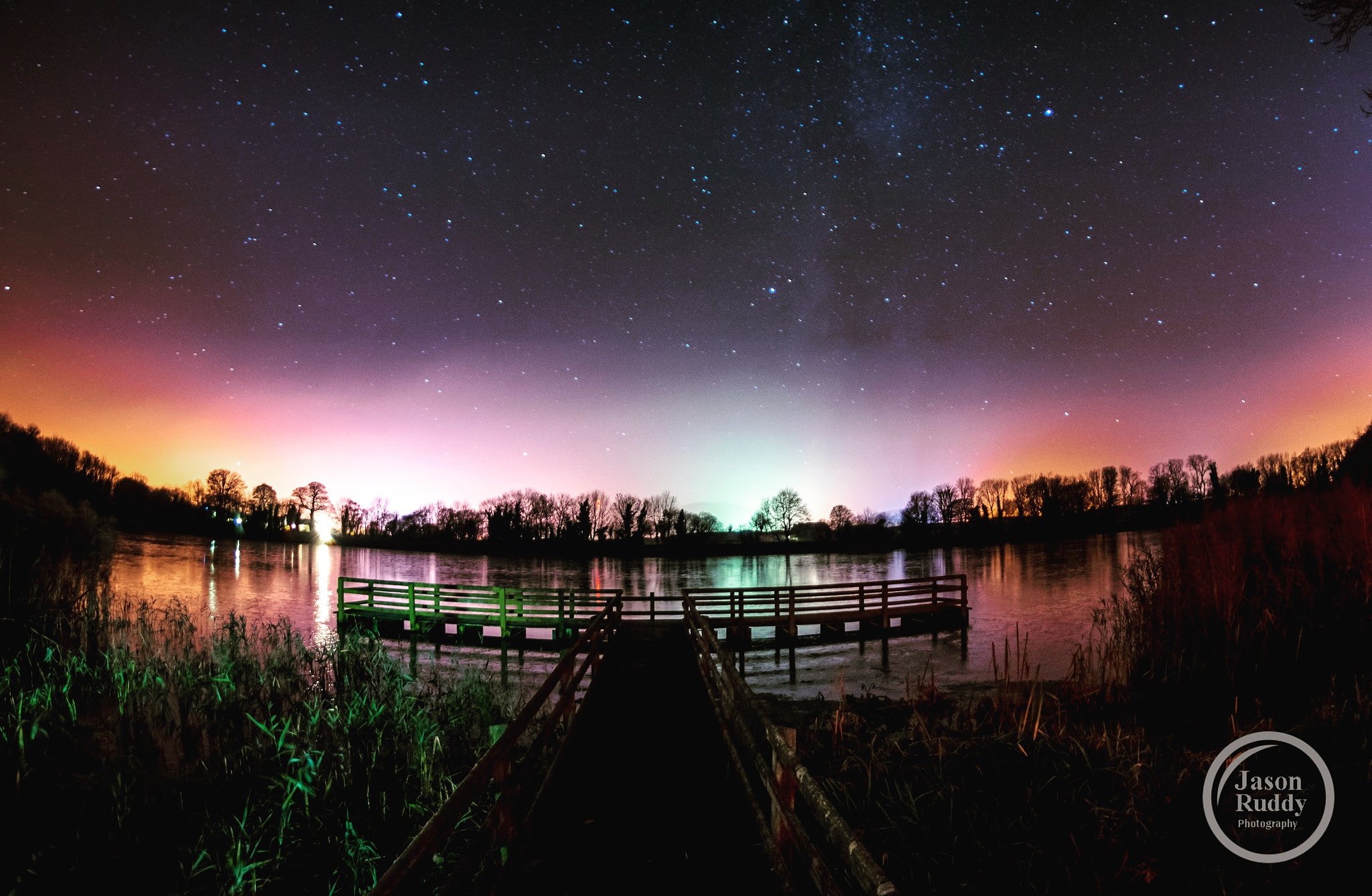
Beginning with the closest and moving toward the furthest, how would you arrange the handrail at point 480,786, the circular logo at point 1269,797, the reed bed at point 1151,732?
the handrail at point 480,786
the reed bed at point 1151,732
the circular logo at point 1269,797

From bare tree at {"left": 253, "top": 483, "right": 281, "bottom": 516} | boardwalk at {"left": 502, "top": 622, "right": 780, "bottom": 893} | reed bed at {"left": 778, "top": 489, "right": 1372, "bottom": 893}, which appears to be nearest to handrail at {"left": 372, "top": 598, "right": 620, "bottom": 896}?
boardwalk at {"left": 502, "top": 622, "right": 780, "bottom": 893}

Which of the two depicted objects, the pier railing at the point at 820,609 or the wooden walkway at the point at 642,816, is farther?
the pier railing at the point at 820,609

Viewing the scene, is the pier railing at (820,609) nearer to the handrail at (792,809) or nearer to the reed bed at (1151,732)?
the reed bed at (1151,732)

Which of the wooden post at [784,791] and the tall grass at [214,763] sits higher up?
the wooden post at [784,791]

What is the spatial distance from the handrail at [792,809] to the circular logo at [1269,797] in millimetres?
4175

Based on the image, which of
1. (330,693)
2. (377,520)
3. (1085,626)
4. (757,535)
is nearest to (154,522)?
(377,520)

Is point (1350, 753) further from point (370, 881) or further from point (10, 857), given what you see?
point (10, 857)

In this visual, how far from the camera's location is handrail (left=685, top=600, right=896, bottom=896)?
8.13ft

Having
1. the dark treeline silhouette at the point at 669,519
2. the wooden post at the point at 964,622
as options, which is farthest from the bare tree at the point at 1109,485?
the wooden post at the point at 964,622

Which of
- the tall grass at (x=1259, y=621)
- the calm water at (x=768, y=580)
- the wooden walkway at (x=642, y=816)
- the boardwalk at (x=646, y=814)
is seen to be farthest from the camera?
the calm water at (x=768, y=580)

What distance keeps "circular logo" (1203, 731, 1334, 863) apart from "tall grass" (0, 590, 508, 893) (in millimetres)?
7539

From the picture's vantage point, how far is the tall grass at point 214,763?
5.81 meters

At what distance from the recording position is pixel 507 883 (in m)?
4.41

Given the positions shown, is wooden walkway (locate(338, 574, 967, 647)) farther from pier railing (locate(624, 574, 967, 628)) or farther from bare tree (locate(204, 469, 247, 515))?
bare tree (locate(204, 469, 247, 515))
